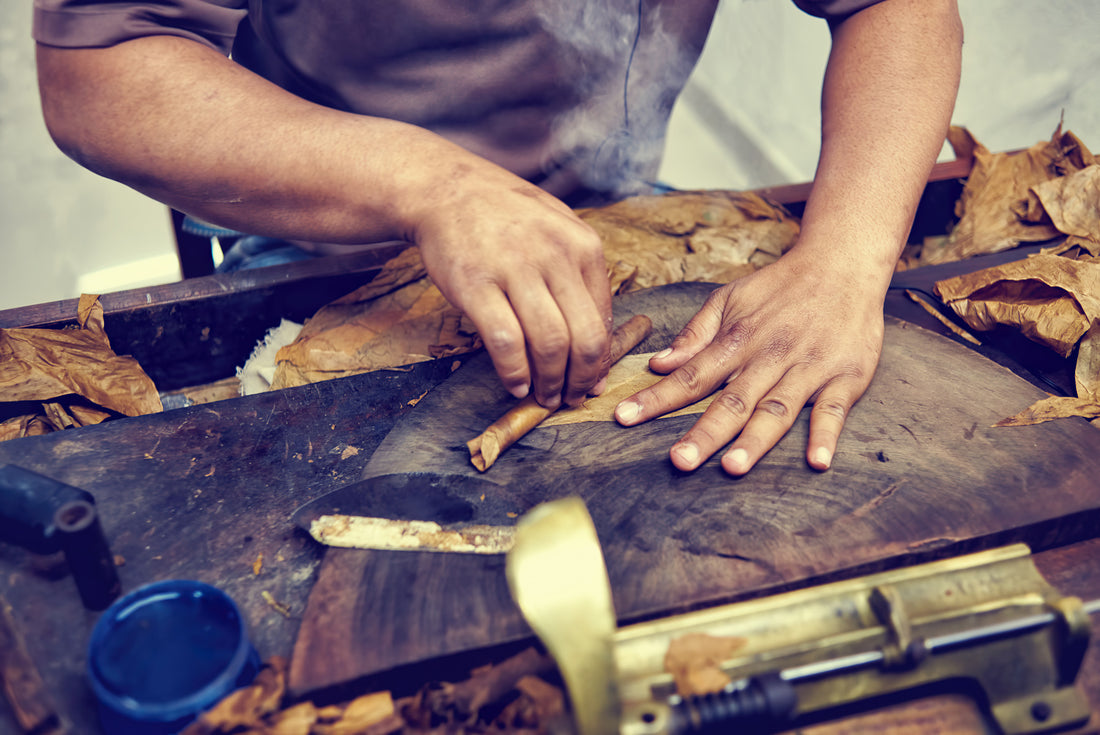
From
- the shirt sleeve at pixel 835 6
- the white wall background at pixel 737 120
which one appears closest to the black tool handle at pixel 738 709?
the shirt sleeve at pixel 835 6

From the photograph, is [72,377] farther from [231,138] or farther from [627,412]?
[627,412]

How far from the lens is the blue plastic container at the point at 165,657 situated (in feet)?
2.05

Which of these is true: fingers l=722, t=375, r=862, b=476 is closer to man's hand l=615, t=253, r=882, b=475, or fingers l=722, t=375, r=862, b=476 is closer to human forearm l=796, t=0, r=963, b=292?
man's hand l=615, t=253, r=882, b=475

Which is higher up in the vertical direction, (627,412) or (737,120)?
(627,412)

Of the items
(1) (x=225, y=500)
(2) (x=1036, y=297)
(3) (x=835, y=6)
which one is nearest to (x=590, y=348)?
(1) (x=225, y=500)

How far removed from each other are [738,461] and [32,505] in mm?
824

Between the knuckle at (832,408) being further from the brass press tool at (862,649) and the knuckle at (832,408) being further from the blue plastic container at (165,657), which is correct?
the blue plastic container at (165,657)

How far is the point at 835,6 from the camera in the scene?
1.35 meters

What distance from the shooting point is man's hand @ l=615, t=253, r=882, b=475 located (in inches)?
37.2

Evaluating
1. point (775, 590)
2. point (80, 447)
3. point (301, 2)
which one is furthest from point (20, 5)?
point (775, 590)

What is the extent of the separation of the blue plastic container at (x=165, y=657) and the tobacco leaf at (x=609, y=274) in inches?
20.6

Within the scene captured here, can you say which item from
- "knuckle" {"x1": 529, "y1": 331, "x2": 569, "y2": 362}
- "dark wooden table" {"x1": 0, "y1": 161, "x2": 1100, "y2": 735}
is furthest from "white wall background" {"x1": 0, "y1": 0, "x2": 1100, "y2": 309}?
"knuckle" {"x1": 529, "y1": 331, "x2": 569, "y2": 362}

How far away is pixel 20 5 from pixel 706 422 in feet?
11.5

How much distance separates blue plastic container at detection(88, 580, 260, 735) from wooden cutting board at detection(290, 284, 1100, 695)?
0.08m
